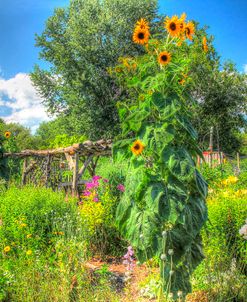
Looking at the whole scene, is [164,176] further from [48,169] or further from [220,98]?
[220,98]

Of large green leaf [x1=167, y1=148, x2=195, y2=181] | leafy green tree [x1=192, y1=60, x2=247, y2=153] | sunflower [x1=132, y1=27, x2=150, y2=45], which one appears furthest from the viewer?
leafy green tree [x1=192, y1=60, x2=247, y2=153]

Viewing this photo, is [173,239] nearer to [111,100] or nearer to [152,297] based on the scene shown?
[152,297]

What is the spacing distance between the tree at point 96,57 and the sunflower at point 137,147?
41.8ft

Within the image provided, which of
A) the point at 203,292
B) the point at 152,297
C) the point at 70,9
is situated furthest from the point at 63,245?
the point at 70,9

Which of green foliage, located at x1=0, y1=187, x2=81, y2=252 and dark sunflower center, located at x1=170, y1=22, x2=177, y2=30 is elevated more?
dark sunflower center, located at x1=170, y1=22, x2=177, y2=30

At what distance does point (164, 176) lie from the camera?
249 cm

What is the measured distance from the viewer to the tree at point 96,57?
604 inches

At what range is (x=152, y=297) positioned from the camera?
3.43 m

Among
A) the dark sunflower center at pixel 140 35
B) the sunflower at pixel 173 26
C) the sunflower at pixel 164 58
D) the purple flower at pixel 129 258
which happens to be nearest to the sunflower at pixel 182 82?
the sunflower at pixel 164 58

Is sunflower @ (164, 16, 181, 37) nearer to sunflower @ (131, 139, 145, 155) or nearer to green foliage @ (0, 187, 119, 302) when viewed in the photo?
sunflower @ (131, 139, 145, 155)

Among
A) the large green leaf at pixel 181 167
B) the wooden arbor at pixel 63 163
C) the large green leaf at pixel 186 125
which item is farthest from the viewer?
the wooden arbor at pixel 63 163

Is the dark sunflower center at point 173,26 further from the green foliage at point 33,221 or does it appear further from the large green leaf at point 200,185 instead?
the green foliage at point 33,221

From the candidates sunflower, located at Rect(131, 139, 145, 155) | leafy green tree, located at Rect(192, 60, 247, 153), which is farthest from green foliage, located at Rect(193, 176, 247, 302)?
leafy green tree, located at Rect(192, 60, 247, 153)

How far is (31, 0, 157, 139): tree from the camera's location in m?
15.3
